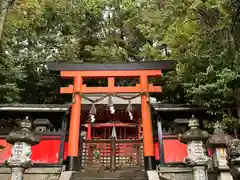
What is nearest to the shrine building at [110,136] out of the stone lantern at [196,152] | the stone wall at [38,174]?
the stone wall at [38,174]

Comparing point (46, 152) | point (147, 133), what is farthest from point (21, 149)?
point (147, 133)

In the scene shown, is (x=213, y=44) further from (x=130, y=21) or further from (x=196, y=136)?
(x=130, y=21)

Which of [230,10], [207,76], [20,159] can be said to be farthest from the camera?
[207,76]

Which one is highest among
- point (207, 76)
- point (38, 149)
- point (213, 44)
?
point (213, 44)

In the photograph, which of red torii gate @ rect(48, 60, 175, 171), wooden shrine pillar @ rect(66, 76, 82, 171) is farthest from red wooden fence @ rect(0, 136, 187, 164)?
red torii gate @ rect(48, 60, 175, 171)

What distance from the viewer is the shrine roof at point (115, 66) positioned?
11.4m

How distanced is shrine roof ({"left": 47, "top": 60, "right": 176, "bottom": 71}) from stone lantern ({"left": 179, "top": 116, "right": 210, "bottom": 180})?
12.7 ft

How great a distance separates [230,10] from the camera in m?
8.31

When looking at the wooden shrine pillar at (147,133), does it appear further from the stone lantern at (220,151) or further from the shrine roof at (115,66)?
the stone lantern at (220,151)

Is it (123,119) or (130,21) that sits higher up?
(130,21)

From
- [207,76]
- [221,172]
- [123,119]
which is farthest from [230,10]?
[123,119]

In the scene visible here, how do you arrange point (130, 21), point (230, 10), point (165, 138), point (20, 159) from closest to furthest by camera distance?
point (20, 159) → point (230, 10) → point (165, 138) → point (130, 21)

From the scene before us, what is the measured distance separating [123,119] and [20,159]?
30.2 ft

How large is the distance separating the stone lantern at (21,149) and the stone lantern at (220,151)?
5.30 metres
